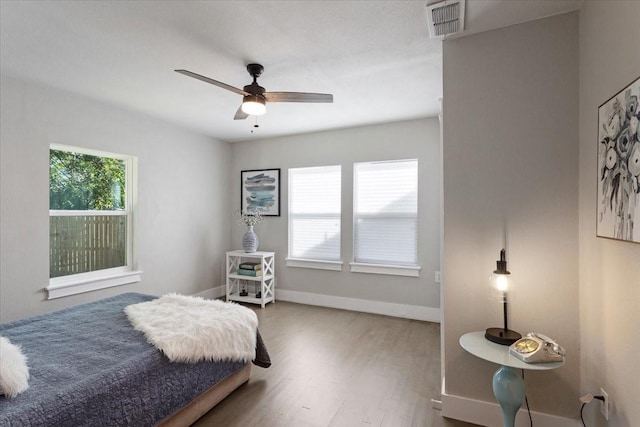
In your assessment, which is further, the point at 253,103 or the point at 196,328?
the point at 253,103

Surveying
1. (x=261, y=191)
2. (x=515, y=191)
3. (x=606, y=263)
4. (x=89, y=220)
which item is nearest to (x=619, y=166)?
(x=606, y=263)

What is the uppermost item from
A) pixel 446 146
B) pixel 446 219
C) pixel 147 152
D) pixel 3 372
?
pixel 147 152

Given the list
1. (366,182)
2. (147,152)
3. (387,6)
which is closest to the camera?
(387,6)

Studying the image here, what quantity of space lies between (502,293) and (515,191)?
2.05 feet

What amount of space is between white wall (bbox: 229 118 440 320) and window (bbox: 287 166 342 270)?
0.11m

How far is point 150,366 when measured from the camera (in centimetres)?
174

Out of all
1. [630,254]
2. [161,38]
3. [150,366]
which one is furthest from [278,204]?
[630,254]

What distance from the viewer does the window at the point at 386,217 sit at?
13.3 ft

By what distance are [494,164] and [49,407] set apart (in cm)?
259

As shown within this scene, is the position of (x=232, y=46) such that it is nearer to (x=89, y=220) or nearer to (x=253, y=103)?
(x=253, y=103)

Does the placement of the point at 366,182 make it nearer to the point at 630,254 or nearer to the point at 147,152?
the point at 147,152

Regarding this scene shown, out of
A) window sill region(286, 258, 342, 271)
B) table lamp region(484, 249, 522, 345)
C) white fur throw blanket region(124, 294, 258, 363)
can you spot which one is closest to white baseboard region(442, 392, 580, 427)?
table lamp region(484, 249, 522, 345)

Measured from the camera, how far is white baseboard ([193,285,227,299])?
186 inches

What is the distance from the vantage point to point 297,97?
236 centimetres
